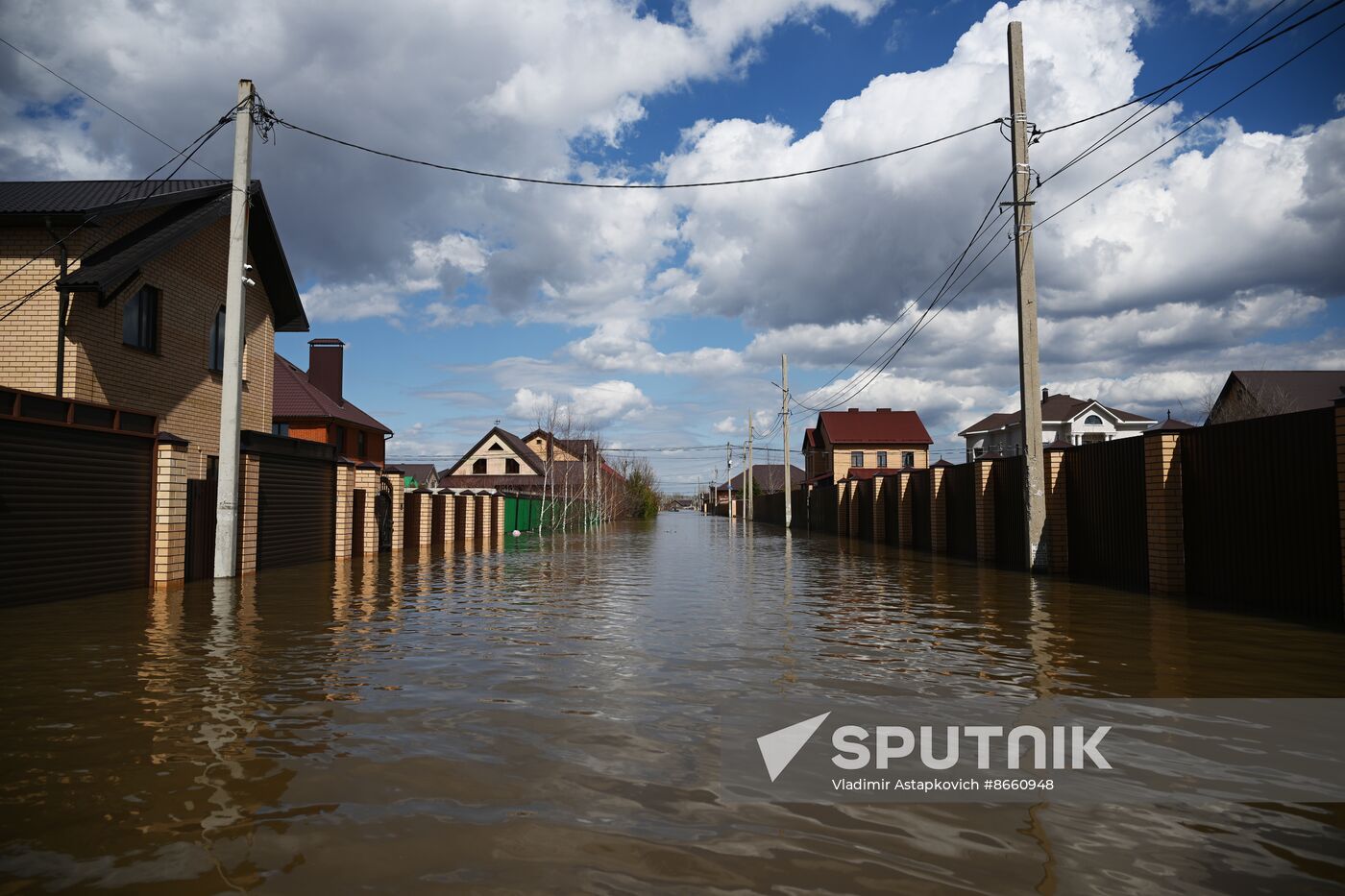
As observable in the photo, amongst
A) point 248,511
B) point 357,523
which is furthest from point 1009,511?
point 357,523

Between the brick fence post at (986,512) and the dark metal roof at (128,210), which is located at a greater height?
the dark metal roof at (128,210)

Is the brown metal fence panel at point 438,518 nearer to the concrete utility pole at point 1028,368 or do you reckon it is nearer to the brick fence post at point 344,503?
the brick fence post at point 344,503

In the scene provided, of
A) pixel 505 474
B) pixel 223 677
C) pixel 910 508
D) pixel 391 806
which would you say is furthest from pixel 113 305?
pixel 505 474

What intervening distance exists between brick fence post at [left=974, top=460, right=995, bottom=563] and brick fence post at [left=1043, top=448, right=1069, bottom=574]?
10.4ft

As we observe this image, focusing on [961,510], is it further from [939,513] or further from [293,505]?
[293,505]

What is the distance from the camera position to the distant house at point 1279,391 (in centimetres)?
4041

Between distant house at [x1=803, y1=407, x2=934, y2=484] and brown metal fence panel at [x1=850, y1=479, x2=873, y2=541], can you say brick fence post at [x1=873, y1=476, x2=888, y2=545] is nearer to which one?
brown metal fence panel at [x1=850, y1=479, x2=873, y2=541]

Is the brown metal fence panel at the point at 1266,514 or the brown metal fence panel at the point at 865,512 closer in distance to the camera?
the brown metal fence panel at the point at 1266,514

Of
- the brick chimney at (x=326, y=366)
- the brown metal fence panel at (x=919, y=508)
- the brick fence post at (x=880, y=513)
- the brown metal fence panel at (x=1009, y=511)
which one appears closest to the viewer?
the brown metal fence panel at (x=1009, y=511)

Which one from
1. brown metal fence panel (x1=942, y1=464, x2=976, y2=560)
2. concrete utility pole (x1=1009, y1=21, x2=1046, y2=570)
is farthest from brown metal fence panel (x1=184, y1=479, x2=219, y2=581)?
brown metal fence panel (x1=942, y1=464, x2=976, y2=560)

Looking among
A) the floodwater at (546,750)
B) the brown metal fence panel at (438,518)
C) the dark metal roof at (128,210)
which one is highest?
the dark metal roof at (128,210)

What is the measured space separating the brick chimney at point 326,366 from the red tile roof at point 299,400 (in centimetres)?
76

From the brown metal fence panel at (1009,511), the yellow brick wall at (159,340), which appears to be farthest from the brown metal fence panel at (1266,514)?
the yellow brick wall at (159,340)

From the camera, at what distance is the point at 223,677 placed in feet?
20.0
